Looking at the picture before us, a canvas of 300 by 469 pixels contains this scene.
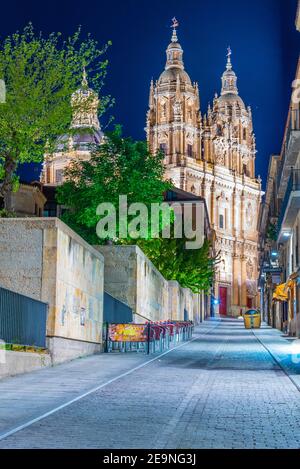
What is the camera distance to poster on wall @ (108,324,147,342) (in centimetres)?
2439

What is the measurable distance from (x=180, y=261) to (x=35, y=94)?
31616 millimetres

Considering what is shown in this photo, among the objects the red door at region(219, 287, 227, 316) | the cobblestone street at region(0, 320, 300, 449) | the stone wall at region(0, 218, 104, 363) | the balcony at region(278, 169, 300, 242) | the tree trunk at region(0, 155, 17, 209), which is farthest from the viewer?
the red door at region(219, 287, 227, 316)

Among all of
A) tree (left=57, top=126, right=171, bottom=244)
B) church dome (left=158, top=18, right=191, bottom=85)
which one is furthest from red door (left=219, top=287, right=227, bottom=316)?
tree (left=57, top=126, right=171, bottom=244)

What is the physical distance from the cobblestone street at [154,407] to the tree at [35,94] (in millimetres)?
11040

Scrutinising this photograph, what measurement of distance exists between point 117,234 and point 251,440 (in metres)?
37.4

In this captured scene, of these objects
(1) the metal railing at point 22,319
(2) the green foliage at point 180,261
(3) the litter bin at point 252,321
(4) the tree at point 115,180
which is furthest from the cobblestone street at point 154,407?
(3) the litter bin at point 252,321

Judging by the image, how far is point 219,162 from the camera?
459 feet

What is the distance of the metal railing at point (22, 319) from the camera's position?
15969 mm

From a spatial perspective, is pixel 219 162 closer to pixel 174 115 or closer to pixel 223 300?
pixel 174 115

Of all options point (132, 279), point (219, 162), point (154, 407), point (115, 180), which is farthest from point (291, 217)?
point (219, 162)

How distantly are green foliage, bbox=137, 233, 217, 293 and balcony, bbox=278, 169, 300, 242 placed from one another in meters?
9.98

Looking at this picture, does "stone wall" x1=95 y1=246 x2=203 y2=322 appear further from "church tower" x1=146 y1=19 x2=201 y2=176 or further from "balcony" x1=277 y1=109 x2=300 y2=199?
"church tower" x1=146 y1=19 x2=201 y2=176

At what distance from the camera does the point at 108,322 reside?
25297 mm
